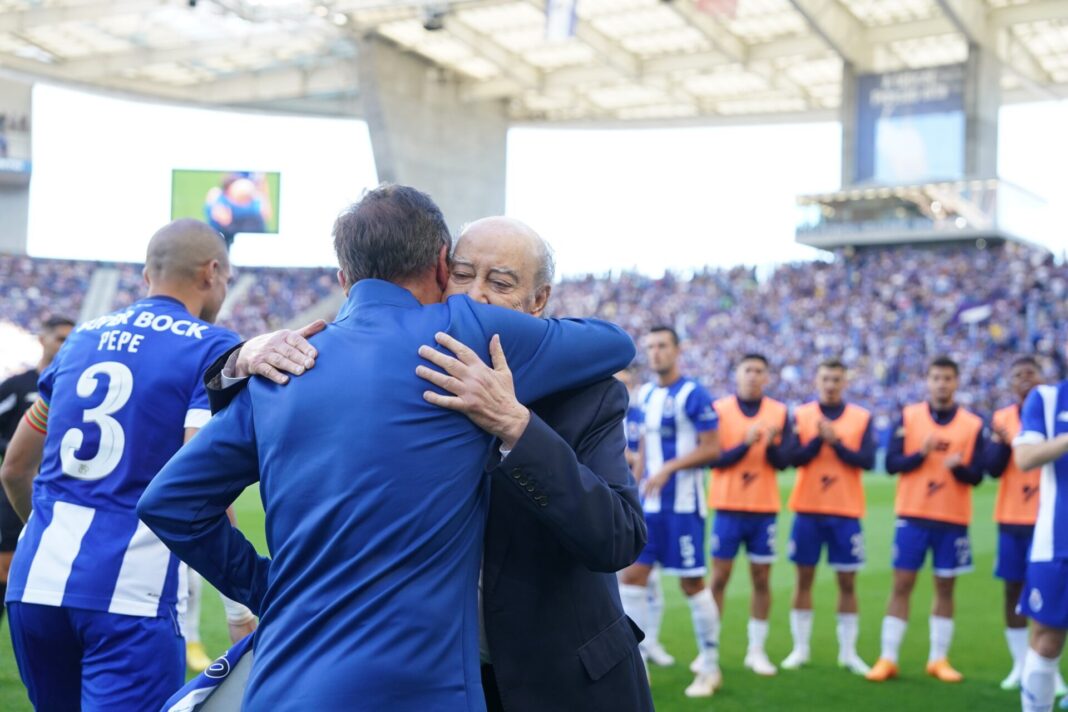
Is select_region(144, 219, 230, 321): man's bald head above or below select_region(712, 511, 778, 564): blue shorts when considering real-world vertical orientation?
above

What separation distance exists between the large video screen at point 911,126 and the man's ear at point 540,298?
32.6 metres

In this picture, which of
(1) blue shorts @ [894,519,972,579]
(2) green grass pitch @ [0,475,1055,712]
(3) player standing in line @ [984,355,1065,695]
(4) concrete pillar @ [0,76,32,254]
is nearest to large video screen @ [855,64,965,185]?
(2) green grass pitch @ [0,475,1055,712]

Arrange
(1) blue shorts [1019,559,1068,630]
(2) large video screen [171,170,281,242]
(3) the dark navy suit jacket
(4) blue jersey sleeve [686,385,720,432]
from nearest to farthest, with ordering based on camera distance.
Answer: (3) the dark navy suit jacket < (1) blue shorts [1019,559,1068,630] < (4) blue jersey sleeve [686,385,720,432] < (2) large video screen [171,170,281,242]

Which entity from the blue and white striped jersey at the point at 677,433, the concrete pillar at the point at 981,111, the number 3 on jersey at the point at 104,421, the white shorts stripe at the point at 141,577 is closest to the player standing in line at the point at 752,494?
the blue and white striped jersey at the point at 677,433

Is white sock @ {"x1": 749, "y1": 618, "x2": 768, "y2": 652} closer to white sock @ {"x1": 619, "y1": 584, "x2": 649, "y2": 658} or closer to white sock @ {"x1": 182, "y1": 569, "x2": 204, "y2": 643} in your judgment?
white sock @ {"x1": 619, "y1": 584, "x2": 649, "y2": 658}

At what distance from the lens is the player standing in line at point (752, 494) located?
25.2ft

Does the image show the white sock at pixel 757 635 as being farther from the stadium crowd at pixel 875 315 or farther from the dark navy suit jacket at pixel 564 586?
the stadium crowd at pixel 875 315

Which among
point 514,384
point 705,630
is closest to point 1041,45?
point 705,630

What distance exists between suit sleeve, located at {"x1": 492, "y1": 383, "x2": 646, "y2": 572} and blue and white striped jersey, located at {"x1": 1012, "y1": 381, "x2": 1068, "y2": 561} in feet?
11.6

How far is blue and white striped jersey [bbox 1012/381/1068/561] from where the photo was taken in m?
4.94

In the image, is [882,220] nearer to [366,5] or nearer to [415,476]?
[366,5]

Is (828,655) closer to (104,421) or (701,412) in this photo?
(701,412)

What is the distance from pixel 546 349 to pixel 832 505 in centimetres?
634

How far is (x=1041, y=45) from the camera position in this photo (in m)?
32.9
